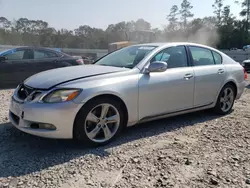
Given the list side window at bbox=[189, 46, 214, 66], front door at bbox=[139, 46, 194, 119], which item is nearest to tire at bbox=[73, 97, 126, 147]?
front door at bbox=[139, 46, 194, 119]

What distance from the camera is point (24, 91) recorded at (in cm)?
A: 364

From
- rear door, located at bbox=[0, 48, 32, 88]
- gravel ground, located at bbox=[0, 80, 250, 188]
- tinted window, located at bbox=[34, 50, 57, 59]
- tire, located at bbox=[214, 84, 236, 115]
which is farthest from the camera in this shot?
tinted window, located at bbox=[34, 50, 57, 59]

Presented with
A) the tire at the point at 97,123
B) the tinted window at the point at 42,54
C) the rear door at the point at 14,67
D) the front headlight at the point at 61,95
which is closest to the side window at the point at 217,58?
the tire at the point at 97,123

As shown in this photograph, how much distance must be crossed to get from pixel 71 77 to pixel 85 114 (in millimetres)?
563

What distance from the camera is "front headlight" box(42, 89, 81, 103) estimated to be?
3297 mm

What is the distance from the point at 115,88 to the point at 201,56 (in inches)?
85.1

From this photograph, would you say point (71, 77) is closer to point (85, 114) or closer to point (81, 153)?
point (85, 114)

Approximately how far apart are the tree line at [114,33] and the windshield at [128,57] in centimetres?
2644

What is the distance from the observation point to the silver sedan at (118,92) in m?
3.32

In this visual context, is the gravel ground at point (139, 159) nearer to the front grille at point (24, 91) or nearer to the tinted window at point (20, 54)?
the front grille at point (24, 91)

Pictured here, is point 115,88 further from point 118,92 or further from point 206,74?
point 206,74

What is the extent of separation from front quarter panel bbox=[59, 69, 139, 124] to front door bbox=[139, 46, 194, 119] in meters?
0.11

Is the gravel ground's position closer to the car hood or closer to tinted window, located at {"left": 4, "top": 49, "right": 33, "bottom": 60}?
the car hood

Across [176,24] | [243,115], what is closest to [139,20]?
[176,24]
